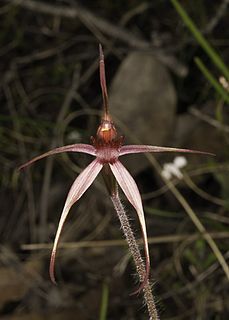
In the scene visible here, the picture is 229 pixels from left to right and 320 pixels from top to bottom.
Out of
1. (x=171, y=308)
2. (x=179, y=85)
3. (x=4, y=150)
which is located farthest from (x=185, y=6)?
(x=171, y=308)

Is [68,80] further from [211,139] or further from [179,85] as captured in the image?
[211,139]

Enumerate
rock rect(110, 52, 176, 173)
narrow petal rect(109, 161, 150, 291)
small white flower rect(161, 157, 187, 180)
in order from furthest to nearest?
rock rect(110, 52, 176, 173)
small white flower rect(161, 157, 187, 180)
narrow petal rect(109, 161, 150, 291)

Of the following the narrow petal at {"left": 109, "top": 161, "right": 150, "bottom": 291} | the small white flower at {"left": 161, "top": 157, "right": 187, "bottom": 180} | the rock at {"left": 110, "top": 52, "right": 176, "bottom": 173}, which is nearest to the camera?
the narrow petal at {"left": 109, "top": 161, "right": 150, "bottom": 291}

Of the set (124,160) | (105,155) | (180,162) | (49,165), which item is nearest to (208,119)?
(180,162)

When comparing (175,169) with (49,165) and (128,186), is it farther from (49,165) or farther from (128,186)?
(128,186)

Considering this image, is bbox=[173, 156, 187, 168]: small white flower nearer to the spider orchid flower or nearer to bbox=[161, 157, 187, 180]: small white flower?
bbox=[161, 157, 187, 180]: small white flower

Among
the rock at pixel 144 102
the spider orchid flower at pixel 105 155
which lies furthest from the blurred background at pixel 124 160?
the spider orchid flower at pixel 105 155

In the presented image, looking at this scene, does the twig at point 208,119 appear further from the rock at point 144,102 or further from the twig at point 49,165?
the twig at point 49,165

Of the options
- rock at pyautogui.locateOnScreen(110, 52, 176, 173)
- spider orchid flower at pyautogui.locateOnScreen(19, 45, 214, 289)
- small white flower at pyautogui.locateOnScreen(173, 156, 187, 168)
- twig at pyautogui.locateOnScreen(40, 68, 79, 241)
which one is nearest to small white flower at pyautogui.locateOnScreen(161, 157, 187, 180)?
small white flower at pyautogui.locateOnScreen(173, 156, 187, 168)
